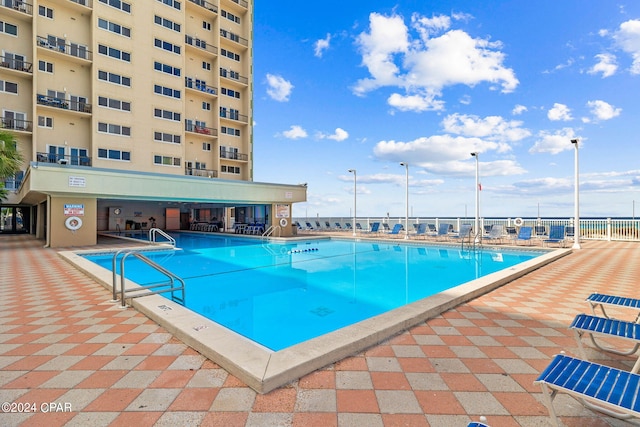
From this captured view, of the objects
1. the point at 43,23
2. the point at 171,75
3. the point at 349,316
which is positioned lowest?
the point at 349,316

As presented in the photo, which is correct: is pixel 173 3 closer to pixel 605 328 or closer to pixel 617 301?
pixel 617 301

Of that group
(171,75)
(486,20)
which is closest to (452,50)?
(486,20)

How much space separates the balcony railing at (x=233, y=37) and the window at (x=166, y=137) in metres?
11.6

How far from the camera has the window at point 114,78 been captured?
21.3 metres

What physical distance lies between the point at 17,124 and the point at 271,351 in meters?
26.0

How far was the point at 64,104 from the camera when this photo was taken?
2036 cm

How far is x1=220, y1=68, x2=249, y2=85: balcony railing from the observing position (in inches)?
1133

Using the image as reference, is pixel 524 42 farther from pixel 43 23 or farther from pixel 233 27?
pixel 43 23

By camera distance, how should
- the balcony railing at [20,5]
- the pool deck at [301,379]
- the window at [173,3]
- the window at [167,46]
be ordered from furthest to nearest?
the window at [173,3]
the window at [167,46]
the balcony railing at [20,5]
the pool deck at [301,379]

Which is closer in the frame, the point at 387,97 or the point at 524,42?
the point at 524,42

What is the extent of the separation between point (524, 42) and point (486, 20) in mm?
2194

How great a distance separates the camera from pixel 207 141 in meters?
27.6

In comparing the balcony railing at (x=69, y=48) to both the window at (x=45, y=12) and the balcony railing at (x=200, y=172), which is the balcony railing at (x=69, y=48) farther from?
the balcony railing at (x=200, y=172)

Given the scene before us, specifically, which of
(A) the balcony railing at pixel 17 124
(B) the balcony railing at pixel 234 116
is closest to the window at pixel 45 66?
(A) the balcony railing at pixel 17 124
